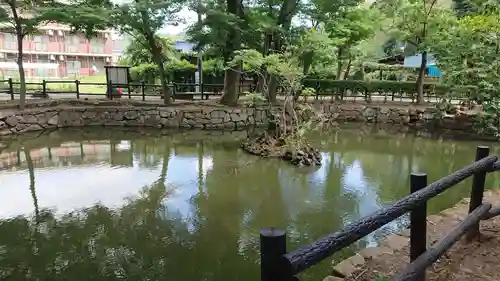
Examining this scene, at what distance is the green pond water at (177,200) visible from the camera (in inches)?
136

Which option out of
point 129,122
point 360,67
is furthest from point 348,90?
point 129,122

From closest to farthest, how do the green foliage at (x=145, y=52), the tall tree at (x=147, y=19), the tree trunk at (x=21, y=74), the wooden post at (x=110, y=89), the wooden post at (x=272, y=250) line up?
the wooden post at (x=272, y=250)
the tree trunk at (x=21, y=74)
the tall tree at (x=147, y=19)
the green foliage at (x=145, y=52)
the wooden post at (x=110, y=89)

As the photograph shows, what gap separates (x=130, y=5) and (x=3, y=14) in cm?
286

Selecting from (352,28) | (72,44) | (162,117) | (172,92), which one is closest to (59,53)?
(72,44)

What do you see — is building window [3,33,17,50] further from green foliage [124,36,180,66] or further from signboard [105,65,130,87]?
signboard [105,65,130,87]

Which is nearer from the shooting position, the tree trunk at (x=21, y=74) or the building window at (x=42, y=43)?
the tree trunk at (x=21, y=74)

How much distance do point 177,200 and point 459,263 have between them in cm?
336

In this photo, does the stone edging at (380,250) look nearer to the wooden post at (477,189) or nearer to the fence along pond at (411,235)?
the wooden post at (477,189)

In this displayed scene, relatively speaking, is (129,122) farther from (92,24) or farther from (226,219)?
(226,219)

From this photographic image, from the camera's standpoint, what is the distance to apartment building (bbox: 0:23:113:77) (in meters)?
21.2

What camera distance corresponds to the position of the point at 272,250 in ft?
4.27

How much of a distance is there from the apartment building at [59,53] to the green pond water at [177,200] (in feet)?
49.3

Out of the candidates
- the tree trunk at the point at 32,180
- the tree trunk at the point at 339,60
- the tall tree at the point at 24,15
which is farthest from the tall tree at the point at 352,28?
the tree trunk at the point at 32,180

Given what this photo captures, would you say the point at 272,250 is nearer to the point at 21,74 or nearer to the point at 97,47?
the point at 21,74
